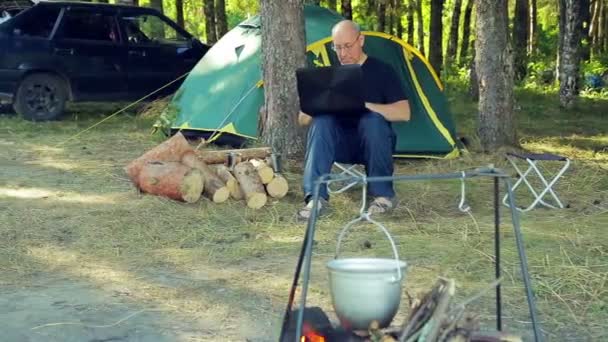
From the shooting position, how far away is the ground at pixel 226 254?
4.35m

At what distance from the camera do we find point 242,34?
1024 centimetres

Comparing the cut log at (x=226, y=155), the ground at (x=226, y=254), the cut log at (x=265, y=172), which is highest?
the cut log at (x=226, y=155)

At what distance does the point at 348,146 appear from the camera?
658 cm

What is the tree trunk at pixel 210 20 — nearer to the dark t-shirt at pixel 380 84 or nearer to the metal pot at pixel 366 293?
the dark t-shirt at pixel 380 84

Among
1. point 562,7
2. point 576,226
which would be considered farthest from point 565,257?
point 562,7

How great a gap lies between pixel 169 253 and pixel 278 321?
5.20 ft

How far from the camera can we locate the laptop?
230 inches

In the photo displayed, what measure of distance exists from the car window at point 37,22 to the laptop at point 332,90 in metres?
7.15

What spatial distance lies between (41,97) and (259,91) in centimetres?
450

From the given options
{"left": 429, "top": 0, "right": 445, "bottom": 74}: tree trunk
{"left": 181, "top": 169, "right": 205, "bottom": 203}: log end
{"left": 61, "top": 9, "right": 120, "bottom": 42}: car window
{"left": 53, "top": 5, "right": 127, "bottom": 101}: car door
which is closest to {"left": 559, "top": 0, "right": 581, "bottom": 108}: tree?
{"left": 429, "top": 0, "right": 445, "bottom": 74}: tree trunk

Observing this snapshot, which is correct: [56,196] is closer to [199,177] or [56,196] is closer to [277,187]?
[199,177]

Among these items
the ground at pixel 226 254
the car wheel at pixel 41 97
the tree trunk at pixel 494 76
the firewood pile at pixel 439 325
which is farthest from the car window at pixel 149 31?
the firewood pile at pixel 439 325

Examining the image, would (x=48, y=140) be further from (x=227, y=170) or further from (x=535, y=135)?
(x=535, y=135)

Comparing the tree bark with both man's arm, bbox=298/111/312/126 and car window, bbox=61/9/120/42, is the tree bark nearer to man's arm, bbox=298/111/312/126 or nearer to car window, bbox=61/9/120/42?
car window, bbox=61/9/120/42
